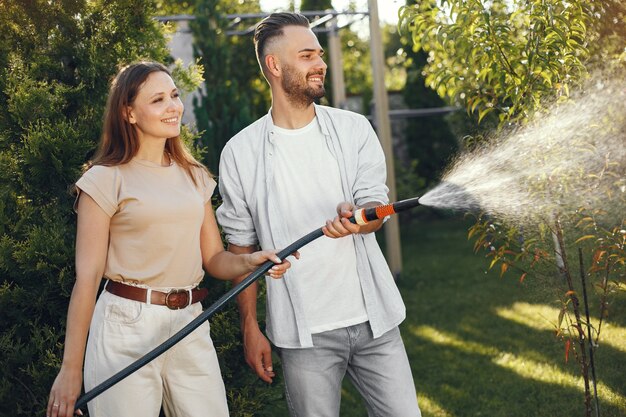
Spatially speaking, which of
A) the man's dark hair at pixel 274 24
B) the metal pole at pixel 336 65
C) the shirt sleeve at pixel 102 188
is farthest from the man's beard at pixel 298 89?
the metal pole at pixel 336 65

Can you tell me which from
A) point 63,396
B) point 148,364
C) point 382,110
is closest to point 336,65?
point 382,110

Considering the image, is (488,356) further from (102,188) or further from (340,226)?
(102,188)

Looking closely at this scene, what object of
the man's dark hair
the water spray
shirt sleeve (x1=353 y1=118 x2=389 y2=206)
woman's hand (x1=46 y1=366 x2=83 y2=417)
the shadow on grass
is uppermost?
the man's dark hair

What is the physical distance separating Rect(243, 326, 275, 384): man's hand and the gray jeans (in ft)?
0.39

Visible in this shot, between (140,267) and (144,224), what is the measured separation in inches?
5.3

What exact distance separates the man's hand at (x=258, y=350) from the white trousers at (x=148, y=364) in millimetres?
317

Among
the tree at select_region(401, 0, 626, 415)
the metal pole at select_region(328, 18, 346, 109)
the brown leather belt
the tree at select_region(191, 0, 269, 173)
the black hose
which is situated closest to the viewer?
the black hose

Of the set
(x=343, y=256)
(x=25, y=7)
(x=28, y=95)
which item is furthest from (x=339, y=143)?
(x=25, y=7)

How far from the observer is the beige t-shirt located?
2.50 meters

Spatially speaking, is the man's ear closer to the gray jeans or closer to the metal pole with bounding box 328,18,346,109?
the gray jeans

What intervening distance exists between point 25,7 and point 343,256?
1890 millimetres

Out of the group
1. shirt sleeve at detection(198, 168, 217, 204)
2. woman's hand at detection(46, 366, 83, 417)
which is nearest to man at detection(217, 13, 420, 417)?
shirt sleeve at detection(198, 168, 217, 204)

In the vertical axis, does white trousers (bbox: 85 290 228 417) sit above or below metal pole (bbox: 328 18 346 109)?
below

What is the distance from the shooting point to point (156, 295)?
8.34 ft
